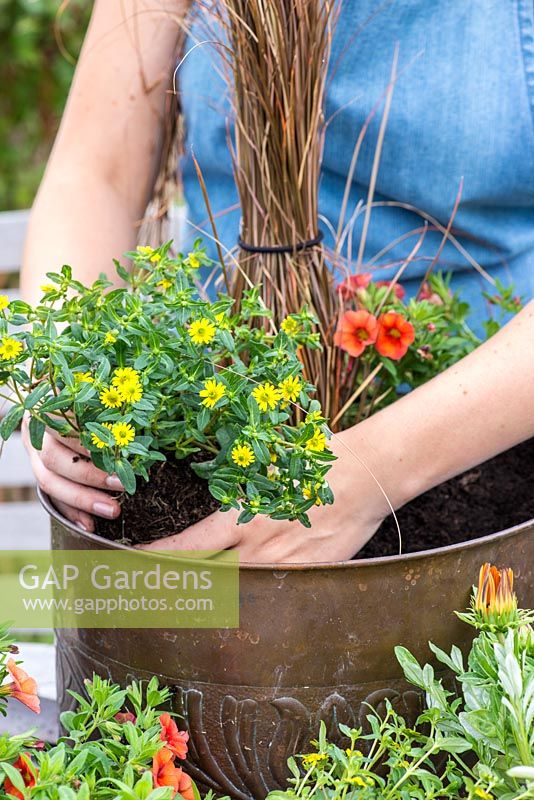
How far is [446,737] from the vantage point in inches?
26.0

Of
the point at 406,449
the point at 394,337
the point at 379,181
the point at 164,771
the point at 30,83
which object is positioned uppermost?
the point at 30,83

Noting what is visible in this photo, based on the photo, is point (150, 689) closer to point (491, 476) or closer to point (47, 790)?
point (47, 790)

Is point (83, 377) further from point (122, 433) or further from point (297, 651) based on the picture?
point (297, 651)

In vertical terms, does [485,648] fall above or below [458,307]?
below

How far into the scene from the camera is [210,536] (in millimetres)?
769

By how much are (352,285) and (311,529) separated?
12.2 inches

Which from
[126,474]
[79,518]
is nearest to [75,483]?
[79,518]

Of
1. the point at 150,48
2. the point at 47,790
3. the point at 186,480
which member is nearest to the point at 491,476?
the point at 186,480

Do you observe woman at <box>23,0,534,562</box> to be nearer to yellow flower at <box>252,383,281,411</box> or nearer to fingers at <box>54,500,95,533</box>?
fingers at <box>54,500,95,533</box>

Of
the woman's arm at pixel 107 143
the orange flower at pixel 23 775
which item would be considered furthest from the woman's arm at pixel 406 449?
the woman's arm at pixel 107 143

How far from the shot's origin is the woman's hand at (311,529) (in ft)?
2.53

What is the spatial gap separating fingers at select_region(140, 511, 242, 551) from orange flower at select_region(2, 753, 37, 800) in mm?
195

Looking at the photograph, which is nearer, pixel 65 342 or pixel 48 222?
pixel 65 342

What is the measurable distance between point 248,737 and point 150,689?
0.10 meters
